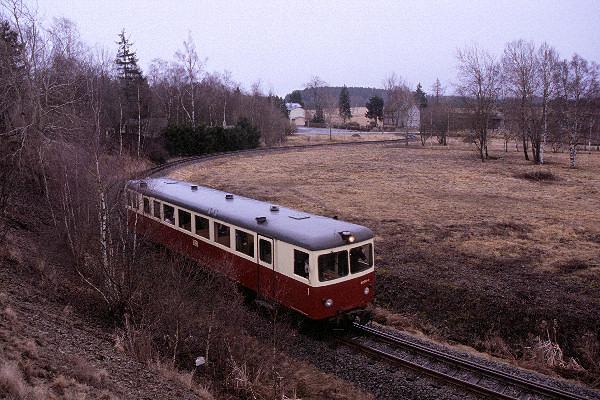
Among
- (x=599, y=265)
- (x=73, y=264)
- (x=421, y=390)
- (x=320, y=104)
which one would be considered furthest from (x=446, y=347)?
(x=320, y=104)

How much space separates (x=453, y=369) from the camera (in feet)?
35.1

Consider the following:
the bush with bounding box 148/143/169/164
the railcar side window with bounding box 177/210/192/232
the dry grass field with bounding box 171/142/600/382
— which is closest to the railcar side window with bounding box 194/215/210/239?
the railcar side window with bounding box 177/210/192/232

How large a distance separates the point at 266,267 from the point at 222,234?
6.69 feet

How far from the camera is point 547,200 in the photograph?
28359mm

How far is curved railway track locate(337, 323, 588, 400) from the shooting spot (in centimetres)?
974

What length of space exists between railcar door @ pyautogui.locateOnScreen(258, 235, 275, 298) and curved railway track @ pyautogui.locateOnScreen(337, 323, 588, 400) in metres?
2.05

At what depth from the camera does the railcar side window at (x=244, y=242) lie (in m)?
12.7

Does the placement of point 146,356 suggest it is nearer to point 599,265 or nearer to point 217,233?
point 217,233

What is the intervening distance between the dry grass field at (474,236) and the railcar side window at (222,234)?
5.29 metres

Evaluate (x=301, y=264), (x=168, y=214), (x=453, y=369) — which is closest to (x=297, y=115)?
(x=168, y=214)

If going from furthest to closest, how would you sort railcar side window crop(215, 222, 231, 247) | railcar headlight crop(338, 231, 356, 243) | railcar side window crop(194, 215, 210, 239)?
railcar side window crop(194, 215, 210, 239), railcar side window crop(215, 222, 231, 247), railcar headlight crop(338, 231, 356, 243)

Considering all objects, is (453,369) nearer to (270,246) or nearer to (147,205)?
(270,246)

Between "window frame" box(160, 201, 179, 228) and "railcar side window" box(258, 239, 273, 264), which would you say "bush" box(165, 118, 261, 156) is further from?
"railcar side window" box(258, 239, 273, 264)

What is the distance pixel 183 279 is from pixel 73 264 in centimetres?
283
